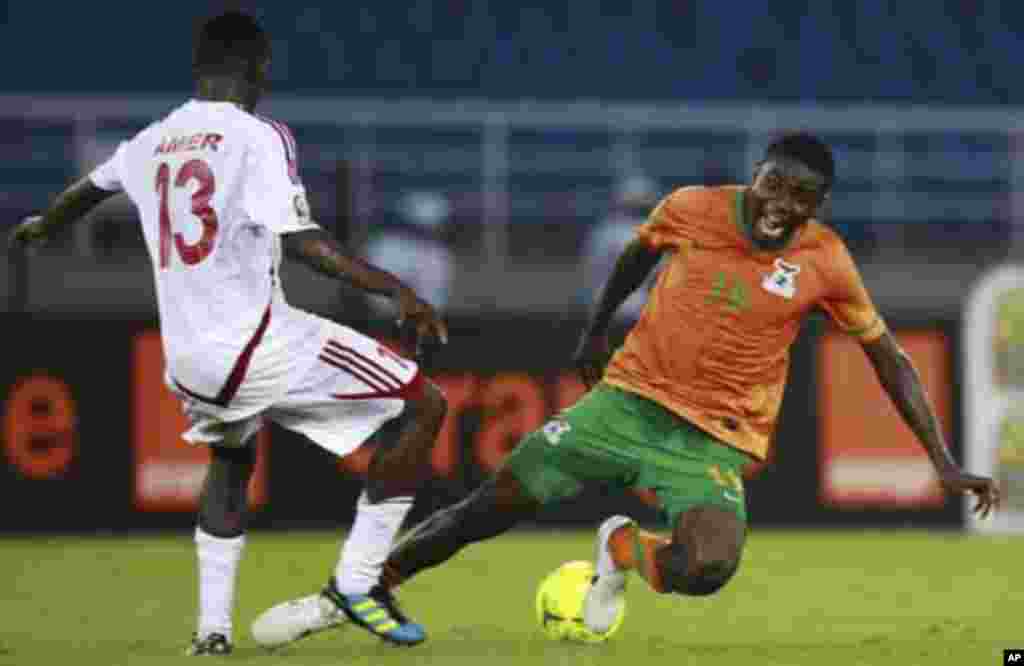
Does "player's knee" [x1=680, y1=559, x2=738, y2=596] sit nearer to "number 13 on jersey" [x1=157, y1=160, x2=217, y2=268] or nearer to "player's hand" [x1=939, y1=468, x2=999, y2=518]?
"player's hand" [x1=939, y1=468, x2=999, y2=518]

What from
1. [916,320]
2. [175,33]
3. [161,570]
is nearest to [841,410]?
[916,320]

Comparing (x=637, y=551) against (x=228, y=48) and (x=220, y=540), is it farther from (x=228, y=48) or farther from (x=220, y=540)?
(x=228, y=48)

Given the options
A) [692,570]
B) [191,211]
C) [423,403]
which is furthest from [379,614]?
[191,211]

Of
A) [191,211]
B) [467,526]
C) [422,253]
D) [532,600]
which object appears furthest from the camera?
[422,253]

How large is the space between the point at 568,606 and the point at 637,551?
0.39m

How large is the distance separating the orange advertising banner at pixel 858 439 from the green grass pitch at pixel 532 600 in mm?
290

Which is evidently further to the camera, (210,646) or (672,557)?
(672,557)

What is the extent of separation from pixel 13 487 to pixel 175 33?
10653 millimetres

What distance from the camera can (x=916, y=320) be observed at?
15.0m

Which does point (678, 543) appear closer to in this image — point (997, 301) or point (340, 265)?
point (340, 265)

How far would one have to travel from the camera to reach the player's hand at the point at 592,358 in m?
8.65

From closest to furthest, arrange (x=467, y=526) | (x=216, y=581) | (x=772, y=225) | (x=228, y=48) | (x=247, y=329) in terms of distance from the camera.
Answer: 1. (x=247, y=329)
2. (x=228, y=48)
3. (x=216, y=581)
4. (x=772, y=225)
5. (x=467, y=526)

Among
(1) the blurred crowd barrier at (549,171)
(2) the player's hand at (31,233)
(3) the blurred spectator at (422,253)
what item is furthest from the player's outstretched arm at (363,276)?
(1) the blurred crowd barrier at (549,171)

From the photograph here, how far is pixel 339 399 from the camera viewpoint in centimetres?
778
